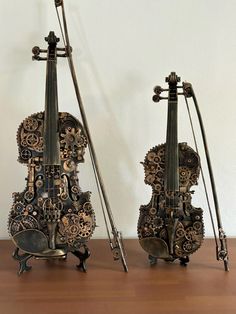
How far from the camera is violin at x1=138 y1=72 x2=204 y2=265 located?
3.66 ft

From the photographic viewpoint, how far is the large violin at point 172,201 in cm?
112

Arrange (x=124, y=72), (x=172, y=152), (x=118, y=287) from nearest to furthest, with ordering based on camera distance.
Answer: (x=118, y=287) < (x=172, y=152) < (x=124, y=72)

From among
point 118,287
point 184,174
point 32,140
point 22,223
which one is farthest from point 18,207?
point 184,174

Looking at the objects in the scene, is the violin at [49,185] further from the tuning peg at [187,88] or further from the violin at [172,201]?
the tuning peg at [187,88]

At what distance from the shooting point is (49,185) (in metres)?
1.08

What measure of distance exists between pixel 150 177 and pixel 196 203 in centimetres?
31

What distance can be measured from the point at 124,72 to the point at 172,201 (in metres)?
0.43

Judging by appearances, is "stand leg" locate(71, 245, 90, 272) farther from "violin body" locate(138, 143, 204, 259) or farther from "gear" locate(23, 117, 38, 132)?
"gear" locate(23, 117, 38, 132)

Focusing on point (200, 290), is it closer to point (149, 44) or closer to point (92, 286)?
point (92, 286)

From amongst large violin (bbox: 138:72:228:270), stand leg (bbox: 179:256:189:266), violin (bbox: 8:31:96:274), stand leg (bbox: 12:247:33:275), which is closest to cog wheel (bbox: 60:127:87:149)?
violin (bbox: 8:31:96:274)

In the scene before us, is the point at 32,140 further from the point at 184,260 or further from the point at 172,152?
the point at 184,260

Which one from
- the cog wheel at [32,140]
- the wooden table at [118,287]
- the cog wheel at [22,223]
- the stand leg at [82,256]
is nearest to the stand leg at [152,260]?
the wooden table at [118,287]

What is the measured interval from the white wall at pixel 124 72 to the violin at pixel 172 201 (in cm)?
21

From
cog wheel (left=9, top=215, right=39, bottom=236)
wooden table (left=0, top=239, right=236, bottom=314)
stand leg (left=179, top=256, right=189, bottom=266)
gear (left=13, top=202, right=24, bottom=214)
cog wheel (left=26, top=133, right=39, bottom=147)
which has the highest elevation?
cog wheel (left=26, top=133, right=39, bottom=147)
